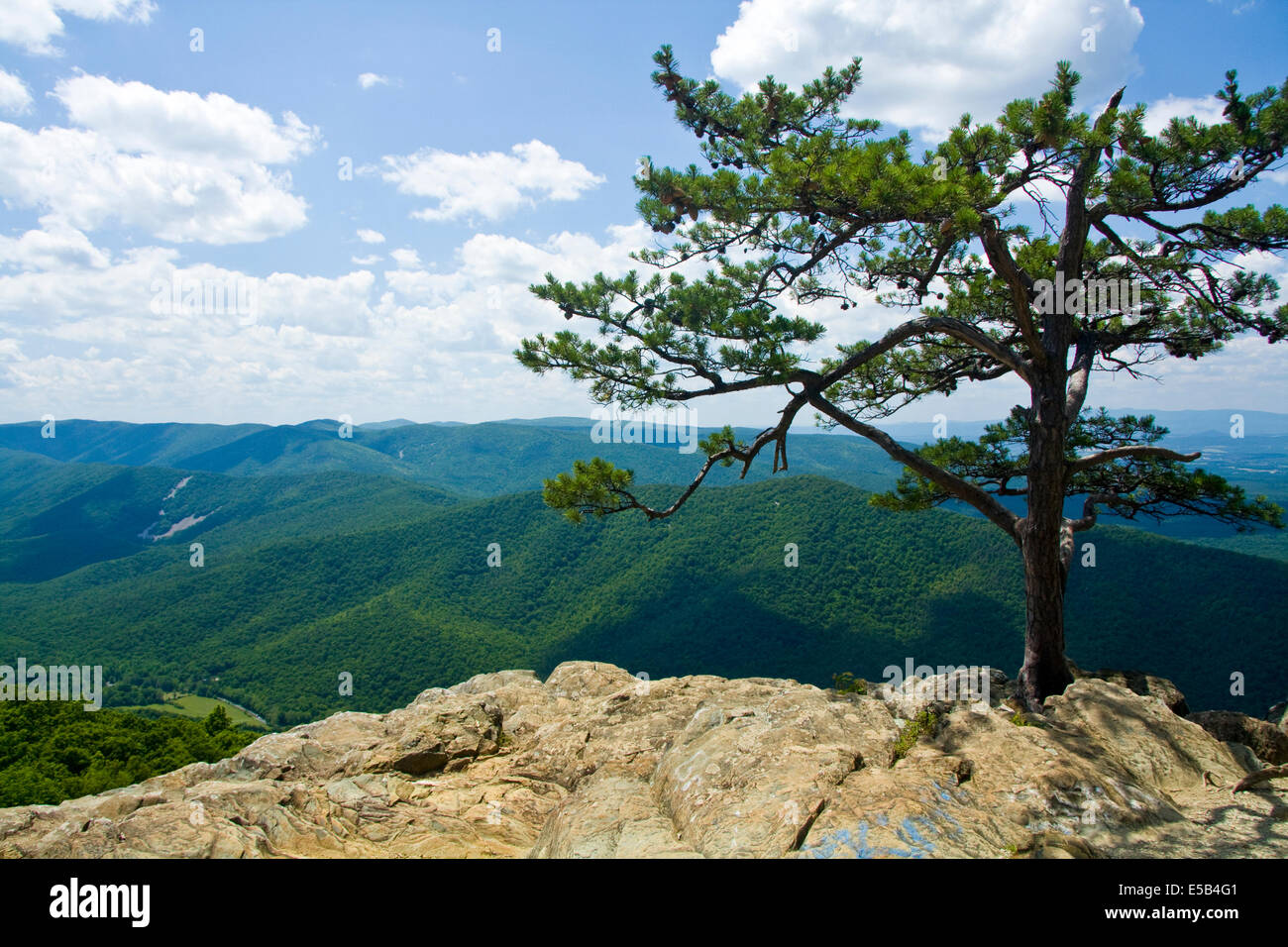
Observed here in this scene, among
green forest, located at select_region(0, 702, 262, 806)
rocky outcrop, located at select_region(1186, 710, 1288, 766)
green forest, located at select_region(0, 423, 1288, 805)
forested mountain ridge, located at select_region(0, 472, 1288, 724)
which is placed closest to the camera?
rocky outcrop, located at select_region(1186, 710, 1288, 766)

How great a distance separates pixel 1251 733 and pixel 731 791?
5.66 m

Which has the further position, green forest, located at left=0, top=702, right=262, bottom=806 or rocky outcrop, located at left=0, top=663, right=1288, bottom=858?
green forest, located at left=0, top=702, right=262, bottom=806

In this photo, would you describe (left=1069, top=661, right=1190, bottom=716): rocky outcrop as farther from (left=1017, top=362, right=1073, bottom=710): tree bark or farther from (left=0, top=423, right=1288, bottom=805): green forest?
(left=0, top=423, right=1288, bottom=805): green forest

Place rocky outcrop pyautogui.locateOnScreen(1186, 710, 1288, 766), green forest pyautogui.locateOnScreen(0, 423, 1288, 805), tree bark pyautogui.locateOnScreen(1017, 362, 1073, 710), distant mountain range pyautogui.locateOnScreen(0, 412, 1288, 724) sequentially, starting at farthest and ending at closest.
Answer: distant mountain range pyautogui.locateOnScreen(0, 412, 1288, 724) → green forest pyautogui.locateOnScreen(0, 423, 1288, 805) → tree bark pyautogui.locateOnScreen(1017, 362, 1073, 710) → rocky outcrop pyautogui.locateOnScreen(1186, 710, 1288, 766)

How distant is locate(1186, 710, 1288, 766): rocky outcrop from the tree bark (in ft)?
4.18

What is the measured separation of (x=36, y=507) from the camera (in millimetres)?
146625

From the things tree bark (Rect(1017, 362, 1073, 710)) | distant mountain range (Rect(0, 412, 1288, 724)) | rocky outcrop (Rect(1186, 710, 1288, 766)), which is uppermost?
tree bark (Rect(1017, 362, 1073, 710))

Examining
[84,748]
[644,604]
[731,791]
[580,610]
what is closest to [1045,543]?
[731,791]

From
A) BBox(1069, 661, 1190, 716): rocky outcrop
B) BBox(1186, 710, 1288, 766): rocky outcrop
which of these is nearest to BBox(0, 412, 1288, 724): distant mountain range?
BBox(1069, 661, 1190, 716): rocky outcrop

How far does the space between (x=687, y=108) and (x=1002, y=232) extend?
3.89 metres

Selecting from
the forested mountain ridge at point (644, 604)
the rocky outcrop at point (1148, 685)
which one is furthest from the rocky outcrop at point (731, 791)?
the forested mountain ridge at point (644, 604)

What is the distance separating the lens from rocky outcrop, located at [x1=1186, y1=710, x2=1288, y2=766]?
5.95 meters
